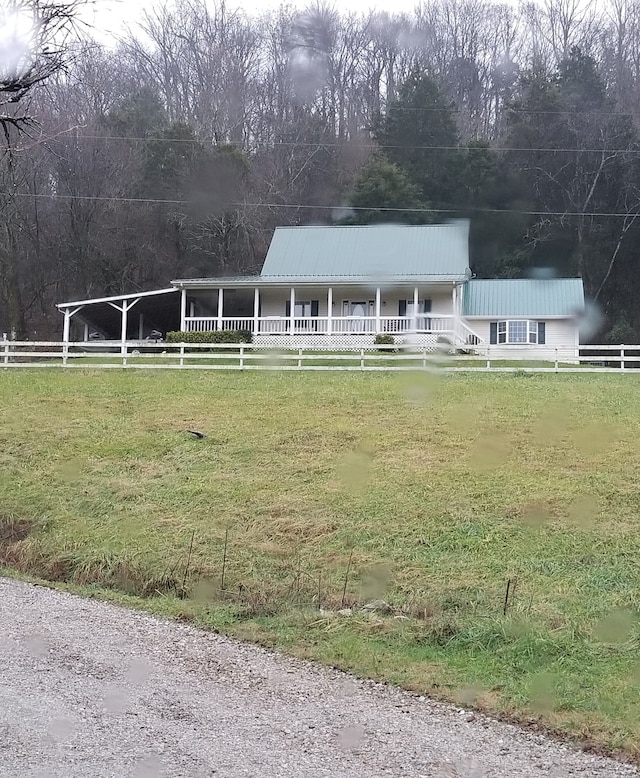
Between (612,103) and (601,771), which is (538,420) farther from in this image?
(612,103)

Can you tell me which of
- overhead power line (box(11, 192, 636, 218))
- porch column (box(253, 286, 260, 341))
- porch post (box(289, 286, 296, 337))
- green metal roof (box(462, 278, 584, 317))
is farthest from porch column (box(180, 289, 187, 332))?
green metal roof (box(462, 278, 584, 317))

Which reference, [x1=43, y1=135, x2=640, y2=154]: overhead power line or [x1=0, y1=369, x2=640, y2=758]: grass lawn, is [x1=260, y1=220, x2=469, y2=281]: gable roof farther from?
[x1=0, y1=369, x2=640, y2=758]: grass lawn

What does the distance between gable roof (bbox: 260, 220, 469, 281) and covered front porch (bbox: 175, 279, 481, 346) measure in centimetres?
53

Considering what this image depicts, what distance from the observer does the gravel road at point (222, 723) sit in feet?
12.4

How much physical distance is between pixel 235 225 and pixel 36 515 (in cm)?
2917

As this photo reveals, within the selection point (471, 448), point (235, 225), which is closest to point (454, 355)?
point (471, 448)

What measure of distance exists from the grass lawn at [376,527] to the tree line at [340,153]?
52.5 ft

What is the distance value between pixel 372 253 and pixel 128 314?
10.3 metres

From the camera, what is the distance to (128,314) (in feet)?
107

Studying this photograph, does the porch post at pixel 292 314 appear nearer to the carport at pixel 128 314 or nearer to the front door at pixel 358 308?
the front door at pixel 358 308

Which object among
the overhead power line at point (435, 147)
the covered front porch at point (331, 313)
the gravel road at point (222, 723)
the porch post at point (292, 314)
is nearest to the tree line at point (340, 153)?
the overhead power line at point (435, 147)

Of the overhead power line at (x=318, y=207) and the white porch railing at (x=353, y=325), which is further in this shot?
the overhead power line at (x=318, y=207)

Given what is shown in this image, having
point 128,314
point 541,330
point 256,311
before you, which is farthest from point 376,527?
point 128,314

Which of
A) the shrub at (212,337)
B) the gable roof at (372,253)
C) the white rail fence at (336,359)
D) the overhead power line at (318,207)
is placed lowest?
the white rail fence at (336,359)
